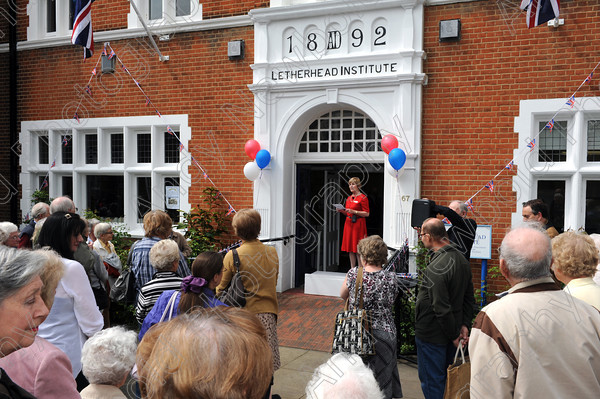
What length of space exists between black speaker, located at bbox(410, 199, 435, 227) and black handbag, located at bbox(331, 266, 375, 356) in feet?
4.33

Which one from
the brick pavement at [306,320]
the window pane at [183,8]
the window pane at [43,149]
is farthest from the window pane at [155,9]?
the brick pavement at [306,320]

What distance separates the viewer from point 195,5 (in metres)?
8.72

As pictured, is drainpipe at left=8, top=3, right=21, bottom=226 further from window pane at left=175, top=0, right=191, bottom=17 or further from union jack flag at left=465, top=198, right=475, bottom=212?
union jack flag at left=465, top=198, right=475, bottom=212

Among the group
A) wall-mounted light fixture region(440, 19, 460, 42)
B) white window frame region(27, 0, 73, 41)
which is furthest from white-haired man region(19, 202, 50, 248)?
wall-mounted light fixture region(440, 19, 460, 42)

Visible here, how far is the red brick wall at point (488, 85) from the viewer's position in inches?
258

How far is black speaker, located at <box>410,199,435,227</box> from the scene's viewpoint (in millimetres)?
4859

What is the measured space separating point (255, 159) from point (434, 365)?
16.1 ft

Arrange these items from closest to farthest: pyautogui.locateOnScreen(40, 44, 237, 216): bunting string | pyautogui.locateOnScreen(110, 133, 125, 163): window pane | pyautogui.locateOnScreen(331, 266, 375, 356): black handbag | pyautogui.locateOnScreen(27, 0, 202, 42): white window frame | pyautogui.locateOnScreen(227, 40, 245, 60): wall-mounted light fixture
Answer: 1. pyautogui.locateOnScreen(331, 266, 375, 356): black handbag
2. pyautogui.locateOnScreen(227, 40, 245, 60): wall-mounted light fixture
3. pyautogui.locateOnScreen(40, 44, 237, 216): bunting string
4. pyautogui.locateOnScreen(27, 0, 202, 42): white window frame
5. pyautogui.locateOnScreen(110, 133, 125, 163): window pane

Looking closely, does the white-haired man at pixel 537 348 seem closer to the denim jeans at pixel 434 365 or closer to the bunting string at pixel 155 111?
the denim jeans at pixel 434 365

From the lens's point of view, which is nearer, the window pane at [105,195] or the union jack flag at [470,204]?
the union jack flag at [470,204]

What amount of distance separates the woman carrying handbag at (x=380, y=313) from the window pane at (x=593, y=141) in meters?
4.70

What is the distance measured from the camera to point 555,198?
23.1ft

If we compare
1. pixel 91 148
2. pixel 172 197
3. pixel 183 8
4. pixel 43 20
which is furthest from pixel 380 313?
pixel 43 20

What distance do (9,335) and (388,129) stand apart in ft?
21.1
